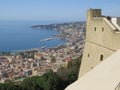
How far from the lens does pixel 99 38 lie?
1288 centimetres

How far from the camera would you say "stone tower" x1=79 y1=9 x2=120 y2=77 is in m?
11.6

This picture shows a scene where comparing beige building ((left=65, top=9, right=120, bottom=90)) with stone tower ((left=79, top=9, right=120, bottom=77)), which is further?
stone tower ((left=79, top=9, right=120, bottom=77))

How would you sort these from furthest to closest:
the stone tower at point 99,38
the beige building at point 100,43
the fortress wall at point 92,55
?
the fortress wall at point 92,55 < the stone tower at point 99,38 < the beige building at point 100,43

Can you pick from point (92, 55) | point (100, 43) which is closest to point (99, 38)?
point (100, 43)

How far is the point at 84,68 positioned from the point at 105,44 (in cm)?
293

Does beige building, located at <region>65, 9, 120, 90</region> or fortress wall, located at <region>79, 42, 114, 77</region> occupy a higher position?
beige building, located at <region>65, 9, 120, 90</region>

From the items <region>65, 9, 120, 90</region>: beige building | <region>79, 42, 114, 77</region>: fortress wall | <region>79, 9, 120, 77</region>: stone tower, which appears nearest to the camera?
<region>65, 9, 120, 90</region>: beige building

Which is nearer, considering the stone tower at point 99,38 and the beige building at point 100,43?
the beige building at point 100,43

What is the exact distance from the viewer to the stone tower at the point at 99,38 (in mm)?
11585

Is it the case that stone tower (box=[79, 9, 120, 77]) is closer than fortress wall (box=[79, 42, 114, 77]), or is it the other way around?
stone tower (box=[79, 9, 120, 77])

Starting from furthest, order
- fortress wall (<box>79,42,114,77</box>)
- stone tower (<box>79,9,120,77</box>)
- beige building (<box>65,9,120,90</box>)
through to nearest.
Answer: fortress wall (<box>79,42,114,77</box>) → stone tower (<box>79,9,120,77</box>) → beige building (<box>65,9,120,90</box>)

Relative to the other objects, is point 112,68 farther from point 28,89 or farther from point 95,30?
point 28,89

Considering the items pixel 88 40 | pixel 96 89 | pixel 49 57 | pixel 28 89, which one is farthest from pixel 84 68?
pixel 49 57

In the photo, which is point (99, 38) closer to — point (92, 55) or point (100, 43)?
point (100, 43)
